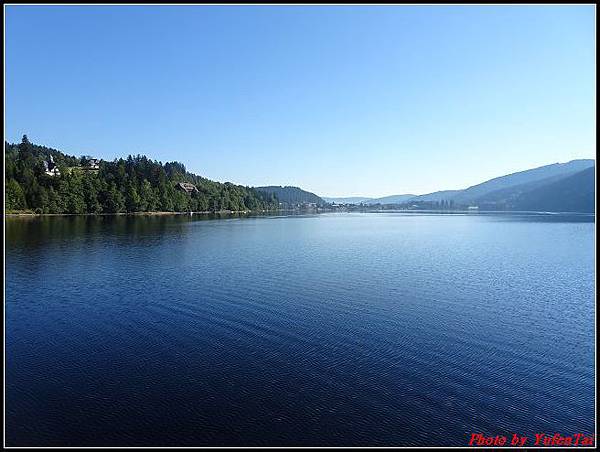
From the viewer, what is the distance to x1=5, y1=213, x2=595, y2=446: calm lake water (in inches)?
481

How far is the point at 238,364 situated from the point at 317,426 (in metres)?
5.27

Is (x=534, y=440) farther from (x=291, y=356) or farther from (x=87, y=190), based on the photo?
(x=87, y=190)

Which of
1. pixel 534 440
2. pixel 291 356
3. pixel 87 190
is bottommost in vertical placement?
pixel 534 440

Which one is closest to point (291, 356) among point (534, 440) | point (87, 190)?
point (534, 440)

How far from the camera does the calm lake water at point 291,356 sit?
40.1 ft

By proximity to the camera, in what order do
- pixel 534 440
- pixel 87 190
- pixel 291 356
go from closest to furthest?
pixel 534 440
pixel 291 356
pixel 87 190

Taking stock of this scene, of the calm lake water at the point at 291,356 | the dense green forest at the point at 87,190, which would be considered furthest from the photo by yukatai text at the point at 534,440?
the dense green forest at the point at 87,190

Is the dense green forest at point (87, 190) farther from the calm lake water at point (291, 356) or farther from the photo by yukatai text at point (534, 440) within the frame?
the photo by yukatai text at point (534, 440)

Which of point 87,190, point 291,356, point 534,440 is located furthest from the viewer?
point 87,190

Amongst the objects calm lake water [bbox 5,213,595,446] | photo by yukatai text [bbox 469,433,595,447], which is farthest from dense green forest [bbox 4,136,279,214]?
photo by yukatai text [bbox 469,433,595,447]

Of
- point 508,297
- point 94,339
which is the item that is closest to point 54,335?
point 94,339

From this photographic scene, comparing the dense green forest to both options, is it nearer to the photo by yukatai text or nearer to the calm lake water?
the calm lake water

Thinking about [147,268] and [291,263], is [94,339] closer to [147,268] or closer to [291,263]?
[147,268]

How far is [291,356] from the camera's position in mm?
17203
